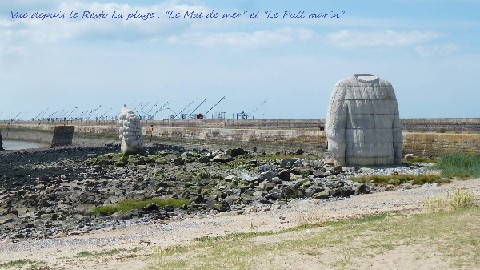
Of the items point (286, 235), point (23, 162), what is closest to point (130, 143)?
point (23, 162)

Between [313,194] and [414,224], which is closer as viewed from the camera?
[414,224]

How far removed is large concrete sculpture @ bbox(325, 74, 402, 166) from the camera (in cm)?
2577

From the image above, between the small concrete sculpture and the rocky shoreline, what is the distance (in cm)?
366

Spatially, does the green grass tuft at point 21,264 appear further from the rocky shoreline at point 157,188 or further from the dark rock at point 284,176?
the dark rock at point 284,176

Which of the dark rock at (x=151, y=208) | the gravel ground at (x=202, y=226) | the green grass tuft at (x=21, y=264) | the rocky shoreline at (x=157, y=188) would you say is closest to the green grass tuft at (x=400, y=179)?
the rocky shoreline at (x=157, y=188)

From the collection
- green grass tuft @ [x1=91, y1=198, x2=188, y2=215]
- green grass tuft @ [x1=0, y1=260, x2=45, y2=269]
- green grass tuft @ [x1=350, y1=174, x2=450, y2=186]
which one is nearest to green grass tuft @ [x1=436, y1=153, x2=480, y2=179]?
green grass tuft @ [x1=350, y1=174, x2=450, y2=186]

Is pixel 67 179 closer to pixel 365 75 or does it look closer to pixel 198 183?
pixel 198 183

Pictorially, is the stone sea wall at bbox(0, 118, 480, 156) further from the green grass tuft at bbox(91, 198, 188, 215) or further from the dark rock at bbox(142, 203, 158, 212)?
the dark rock at bbox(142, 203, 158, 212)

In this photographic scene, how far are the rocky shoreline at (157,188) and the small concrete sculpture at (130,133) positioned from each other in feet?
12.0

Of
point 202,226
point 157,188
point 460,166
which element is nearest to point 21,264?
point 202,226

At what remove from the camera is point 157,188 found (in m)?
24.1

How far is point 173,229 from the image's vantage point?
15250mm

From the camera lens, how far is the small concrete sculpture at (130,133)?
133 ft

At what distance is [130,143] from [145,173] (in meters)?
10.2
